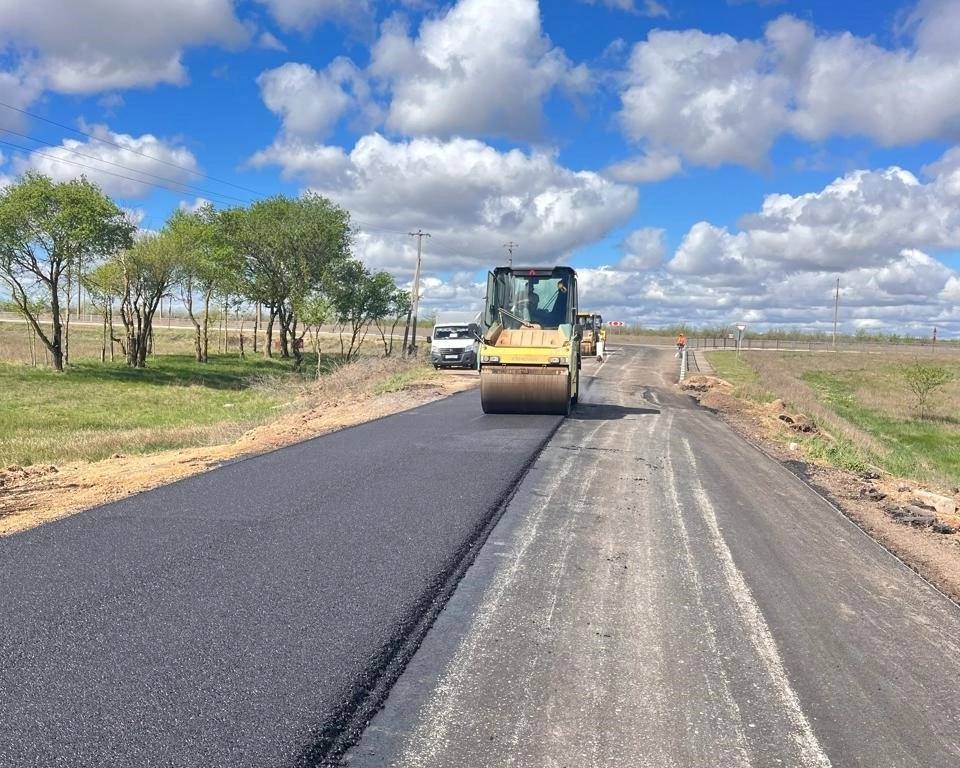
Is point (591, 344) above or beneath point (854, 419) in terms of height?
above

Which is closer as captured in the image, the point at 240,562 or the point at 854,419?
the point at 240,562

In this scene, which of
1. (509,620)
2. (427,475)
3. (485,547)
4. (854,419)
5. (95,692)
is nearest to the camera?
(95,692)

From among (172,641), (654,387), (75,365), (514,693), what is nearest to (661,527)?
(514,693)

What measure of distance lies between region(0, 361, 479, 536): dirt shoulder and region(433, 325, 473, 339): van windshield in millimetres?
8625

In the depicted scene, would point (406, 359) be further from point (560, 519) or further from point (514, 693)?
point (514, 693)

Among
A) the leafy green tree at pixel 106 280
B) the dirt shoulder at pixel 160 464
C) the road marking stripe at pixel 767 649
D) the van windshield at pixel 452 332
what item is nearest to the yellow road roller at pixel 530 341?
the dirt shoulder at pixel 160 464

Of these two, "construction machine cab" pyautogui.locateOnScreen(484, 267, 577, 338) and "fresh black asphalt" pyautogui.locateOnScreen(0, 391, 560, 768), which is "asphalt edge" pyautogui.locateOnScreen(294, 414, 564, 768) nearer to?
"fresh black asphalt" pyautogui.locateOnScreen(0, 391, 560, 768)

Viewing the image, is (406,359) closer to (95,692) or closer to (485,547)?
(485,547)

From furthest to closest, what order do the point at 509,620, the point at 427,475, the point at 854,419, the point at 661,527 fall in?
the point at 854,419
the point at 427,475
the point at 661,527
the point at 509,620

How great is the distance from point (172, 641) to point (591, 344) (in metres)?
25.9

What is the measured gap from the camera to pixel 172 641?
4.43 m

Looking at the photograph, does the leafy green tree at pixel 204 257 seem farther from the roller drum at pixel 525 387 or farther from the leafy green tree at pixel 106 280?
the roller drum at pixel 525 387

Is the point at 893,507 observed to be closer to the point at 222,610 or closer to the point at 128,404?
the point at 222,610

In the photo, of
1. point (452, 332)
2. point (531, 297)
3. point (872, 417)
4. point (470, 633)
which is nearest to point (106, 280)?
point (452, 332)
